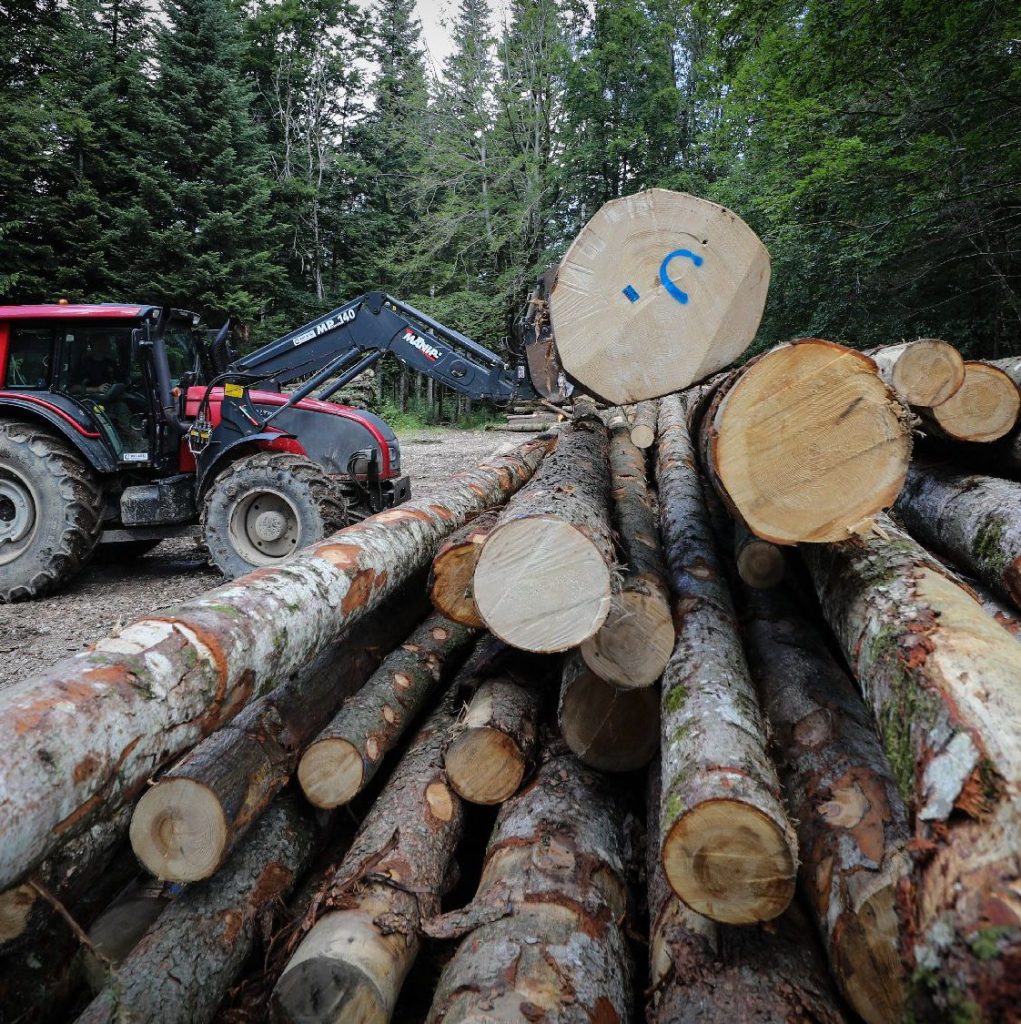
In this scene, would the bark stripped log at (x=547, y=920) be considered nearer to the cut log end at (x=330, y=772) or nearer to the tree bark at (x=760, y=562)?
the cut log end at (x=330, y=772)

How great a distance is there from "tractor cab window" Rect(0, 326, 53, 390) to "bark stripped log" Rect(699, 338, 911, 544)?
6145 mm

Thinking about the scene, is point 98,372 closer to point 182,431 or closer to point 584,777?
point 182,431

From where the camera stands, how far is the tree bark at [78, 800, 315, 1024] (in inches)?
70.4

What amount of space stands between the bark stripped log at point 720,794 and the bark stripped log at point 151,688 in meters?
1.30

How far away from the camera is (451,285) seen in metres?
24.8

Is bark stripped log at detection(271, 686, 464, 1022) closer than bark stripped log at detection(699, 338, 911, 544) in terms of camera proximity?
Yes

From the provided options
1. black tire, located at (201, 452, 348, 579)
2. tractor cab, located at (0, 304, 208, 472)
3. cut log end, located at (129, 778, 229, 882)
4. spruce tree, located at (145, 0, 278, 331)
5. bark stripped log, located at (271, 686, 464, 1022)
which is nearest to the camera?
bark stripped log, located at (271, 686, 464, 1022)

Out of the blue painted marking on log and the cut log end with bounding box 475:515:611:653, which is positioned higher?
the blue painted marking on log

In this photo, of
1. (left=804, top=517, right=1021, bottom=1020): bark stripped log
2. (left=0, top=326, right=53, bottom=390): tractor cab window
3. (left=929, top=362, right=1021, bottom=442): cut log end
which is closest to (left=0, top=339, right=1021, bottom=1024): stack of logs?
(left=804, top=517, right=1021, bottom=1020): bark stripped log

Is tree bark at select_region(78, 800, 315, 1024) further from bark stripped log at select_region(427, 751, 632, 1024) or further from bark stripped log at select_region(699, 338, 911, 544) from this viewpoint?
bark stripped log at select_region(699, 338, 911, 544)

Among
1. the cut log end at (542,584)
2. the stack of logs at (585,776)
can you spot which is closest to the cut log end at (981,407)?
the stack of logs at (585,776)

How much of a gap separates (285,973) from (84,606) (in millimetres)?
4878

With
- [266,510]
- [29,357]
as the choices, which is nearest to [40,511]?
[29,357]

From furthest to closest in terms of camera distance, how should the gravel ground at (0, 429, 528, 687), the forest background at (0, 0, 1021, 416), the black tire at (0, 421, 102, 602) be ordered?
the forest background at (0, 0, 1021, 416) → the black tire at (0, 421, 102, 602) → the gravel ground at (0, 429, 528, 687)
